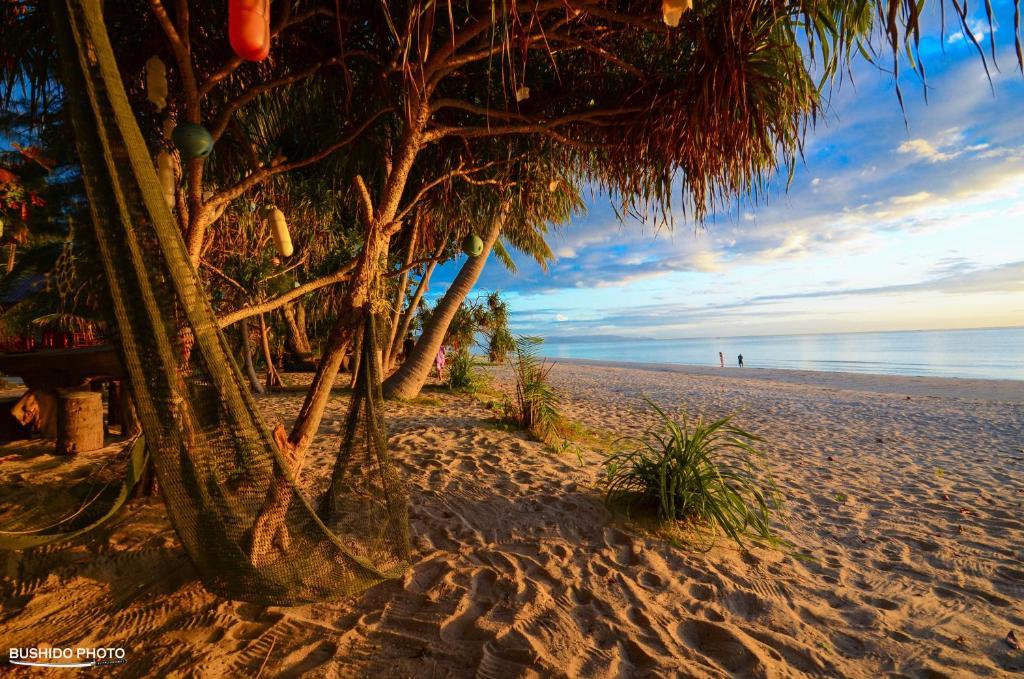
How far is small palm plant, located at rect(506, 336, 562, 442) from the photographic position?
13.6 feet

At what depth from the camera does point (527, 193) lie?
3.50 m

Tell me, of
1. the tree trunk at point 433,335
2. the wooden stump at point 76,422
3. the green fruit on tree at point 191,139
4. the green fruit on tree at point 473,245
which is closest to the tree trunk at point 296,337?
the tree trunk at point 433,335

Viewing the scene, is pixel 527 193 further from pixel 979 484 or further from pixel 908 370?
pixel 908 370

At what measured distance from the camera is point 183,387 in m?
1.03

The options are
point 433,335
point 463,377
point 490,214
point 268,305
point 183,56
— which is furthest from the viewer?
point 463,377

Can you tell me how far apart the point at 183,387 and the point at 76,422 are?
2.93m

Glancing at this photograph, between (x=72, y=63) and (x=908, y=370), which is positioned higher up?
(x=72, y=63)

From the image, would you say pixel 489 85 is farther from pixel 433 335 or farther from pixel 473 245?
pixel 433 335

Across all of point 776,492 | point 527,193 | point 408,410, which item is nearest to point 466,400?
point 408,410

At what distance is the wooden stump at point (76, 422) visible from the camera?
2.90 meters

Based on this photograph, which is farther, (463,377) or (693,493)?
(463,377)

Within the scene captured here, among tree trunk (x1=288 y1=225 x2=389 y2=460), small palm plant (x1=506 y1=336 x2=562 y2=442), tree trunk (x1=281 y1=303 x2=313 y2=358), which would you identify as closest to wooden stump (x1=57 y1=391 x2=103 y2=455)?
tree trunk (x1=288 y1=225 x2=389 y2=460)

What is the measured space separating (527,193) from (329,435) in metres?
2.68

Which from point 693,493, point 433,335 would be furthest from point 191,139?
point 433,335
